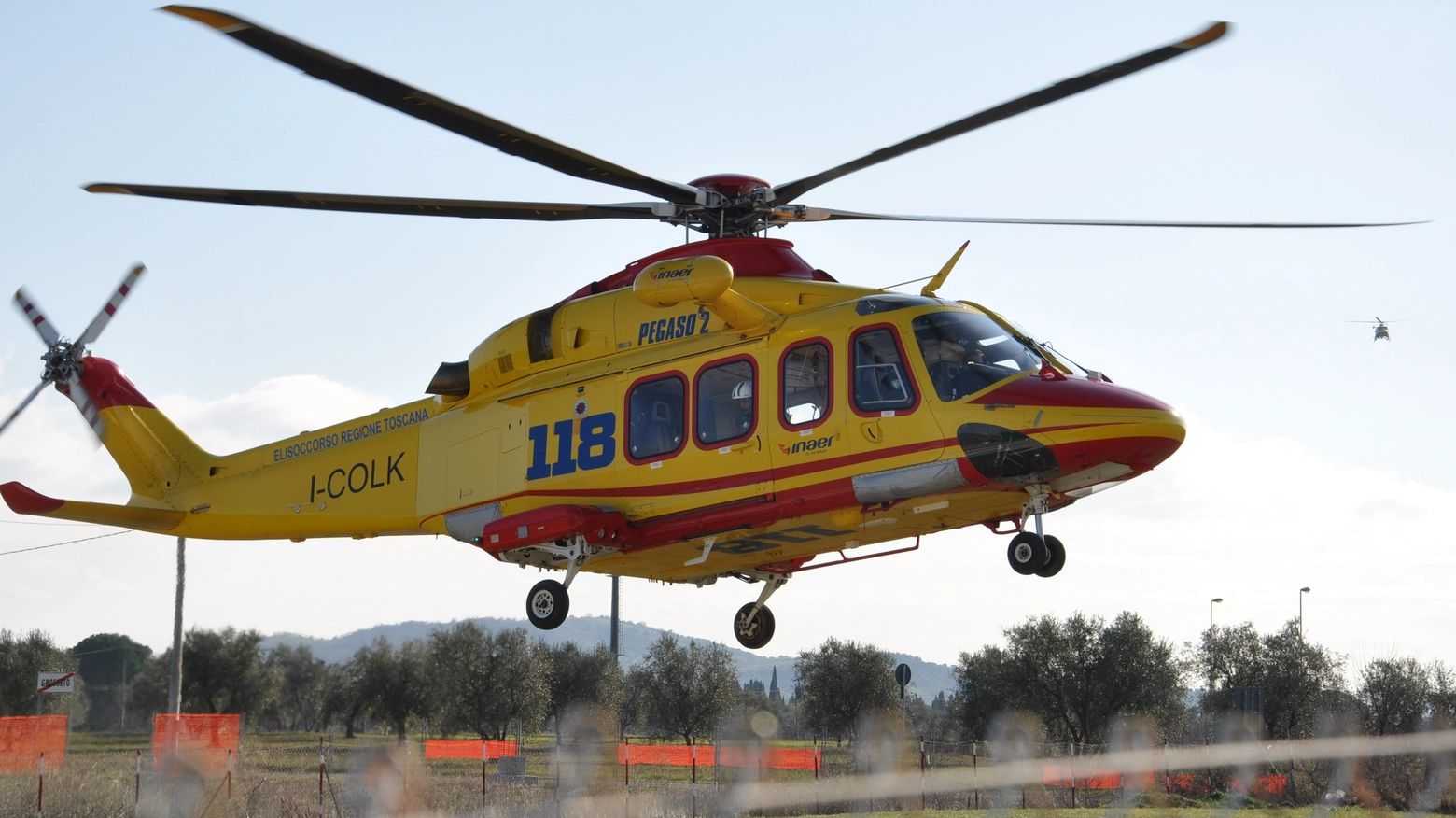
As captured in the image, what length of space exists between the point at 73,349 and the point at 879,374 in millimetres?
12526

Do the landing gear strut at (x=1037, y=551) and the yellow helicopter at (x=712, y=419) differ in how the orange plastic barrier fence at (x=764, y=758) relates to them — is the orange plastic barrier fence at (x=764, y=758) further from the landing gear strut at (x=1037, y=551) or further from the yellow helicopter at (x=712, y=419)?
the landing gear strut at (x=1037, y=551)

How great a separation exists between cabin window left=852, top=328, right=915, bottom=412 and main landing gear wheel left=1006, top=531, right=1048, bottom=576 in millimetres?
1574

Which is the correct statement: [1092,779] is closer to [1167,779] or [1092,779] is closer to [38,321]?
[1167,779]

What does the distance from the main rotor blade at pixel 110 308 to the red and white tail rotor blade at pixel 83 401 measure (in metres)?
0.56

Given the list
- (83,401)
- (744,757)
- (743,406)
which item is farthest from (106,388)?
(744,757)

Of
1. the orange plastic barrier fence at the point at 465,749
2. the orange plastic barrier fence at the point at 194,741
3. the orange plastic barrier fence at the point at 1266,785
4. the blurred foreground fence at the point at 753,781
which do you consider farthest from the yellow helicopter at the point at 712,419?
the orange plastic barrier fence at the point at 1266,785

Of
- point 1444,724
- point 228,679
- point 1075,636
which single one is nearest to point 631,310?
point 1444,724

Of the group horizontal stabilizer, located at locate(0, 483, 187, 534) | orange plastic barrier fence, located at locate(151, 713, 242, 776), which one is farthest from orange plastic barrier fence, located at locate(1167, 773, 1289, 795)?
horizontal stabilizer, located at locate(0, 483, 187, 534)

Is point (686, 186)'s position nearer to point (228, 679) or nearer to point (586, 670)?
point (586, 670)

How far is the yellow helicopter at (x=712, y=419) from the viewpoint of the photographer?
1078 centimetres

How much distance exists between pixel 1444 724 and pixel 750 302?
914 inches

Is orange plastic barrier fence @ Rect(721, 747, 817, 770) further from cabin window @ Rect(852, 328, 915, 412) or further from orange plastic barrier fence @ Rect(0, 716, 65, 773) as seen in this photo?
orange plastic barrier fence @ Rect(0, 716, 65, 773)

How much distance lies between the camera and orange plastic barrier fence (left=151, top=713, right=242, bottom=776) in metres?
21.0

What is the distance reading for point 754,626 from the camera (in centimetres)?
1470
